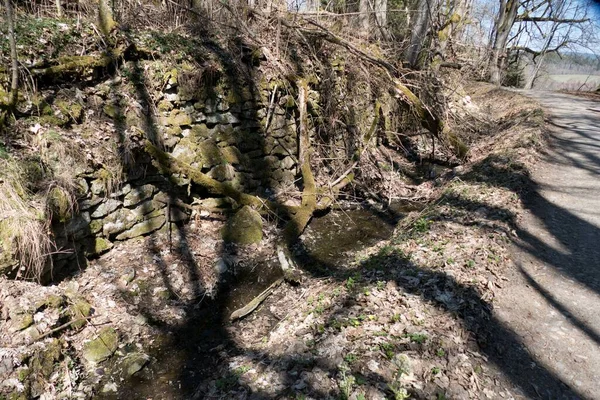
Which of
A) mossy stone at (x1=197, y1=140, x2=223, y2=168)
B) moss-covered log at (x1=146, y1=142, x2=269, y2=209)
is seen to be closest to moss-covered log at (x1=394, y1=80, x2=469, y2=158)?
moss-covered log at (x1=146, y1=142, x2=269, y2=209)

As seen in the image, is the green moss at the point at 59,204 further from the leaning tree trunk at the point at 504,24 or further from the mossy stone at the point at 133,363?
the leaning tree trunk at the point at 504,24

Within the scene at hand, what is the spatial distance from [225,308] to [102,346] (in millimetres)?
1403

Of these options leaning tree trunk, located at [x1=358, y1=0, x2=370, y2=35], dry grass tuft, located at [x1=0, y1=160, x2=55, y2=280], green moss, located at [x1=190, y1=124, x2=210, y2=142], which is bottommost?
dry grass tuft, located at [x1=0, y1=160, x2=55, y2=280]

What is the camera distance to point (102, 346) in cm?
391

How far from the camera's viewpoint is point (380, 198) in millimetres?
7793

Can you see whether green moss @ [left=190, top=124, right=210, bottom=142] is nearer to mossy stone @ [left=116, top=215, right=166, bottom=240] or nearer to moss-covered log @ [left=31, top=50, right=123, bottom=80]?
mossy stone @ [left=116, top=215, right=166, bottom=240]

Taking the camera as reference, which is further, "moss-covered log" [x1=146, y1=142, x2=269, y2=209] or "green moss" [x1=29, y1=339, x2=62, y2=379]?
"moss-covered log" [x1=146, y1=142, x2=269, y2=209]

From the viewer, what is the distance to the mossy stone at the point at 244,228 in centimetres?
594

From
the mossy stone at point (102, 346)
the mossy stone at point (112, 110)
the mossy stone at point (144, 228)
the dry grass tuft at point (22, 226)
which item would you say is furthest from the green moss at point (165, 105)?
the mossy stone at point (102, 346)

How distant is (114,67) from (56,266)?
2990 millimetres

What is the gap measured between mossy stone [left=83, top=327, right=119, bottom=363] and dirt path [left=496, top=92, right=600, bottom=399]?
12.8 feet

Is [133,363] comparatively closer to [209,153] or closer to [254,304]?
[254,304]

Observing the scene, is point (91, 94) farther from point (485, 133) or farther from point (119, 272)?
point (485, 133)

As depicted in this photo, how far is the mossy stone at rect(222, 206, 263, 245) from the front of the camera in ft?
19.5
